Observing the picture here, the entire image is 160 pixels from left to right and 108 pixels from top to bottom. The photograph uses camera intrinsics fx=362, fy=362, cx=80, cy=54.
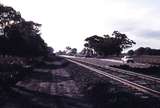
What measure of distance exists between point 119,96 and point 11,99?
4.84 m

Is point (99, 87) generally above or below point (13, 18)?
below

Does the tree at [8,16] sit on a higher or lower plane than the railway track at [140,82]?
higher

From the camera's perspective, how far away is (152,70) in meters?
45.7

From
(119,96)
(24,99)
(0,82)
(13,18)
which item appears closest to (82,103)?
(119,96)

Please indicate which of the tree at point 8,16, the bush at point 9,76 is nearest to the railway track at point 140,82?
the bush at point 9,76

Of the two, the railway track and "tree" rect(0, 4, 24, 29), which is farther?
"tree" rect(0, 4, 24, 29)

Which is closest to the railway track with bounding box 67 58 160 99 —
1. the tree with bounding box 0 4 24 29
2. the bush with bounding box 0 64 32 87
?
the bush with bounding box 0 64 32 87

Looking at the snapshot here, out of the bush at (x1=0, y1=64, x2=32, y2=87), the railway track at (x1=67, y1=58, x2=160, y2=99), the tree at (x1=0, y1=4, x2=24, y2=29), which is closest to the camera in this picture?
the railway track at (x1=67, y1=58, x2=160, y2=99)

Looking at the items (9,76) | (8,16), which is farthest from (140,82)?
(8,16)

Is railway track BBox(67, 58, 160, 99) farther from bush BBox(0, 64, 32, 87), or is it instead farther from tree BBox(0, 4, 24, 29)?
tree BBox(0, 4, 24, 29)

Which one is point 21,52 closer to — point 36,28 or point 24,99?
point 24,99

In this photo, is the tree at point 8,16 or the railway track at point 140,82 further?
the tree at point 8,16

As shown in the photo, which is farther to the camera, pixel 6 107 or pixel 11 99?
pixel 11 99

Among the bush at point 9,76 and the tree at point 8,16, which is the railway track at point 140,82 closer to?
Result: the bush at point 9,76
